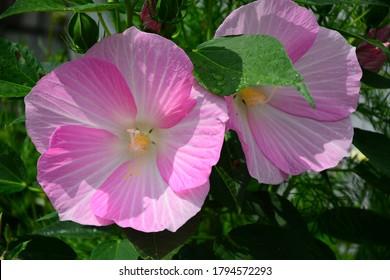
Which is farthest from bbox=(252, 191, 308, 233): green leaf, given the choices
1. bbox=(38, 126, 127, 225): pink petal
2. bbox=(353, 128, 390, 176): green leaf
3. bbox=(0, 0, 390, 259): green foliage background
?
bbox=(38, 126, 127, 225): pink petal

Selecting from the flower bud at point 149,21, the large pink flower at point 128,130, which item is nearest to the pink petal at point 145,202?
the large pink flower at point 128,130

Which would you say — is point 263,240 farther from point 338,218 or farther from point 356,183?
point 356,183

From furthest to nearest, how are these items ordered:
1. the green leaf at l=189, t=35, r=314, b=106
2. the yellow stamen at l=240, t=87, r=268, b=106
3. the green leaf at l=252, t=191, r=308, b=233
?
the green leaf at l=252, t=191, r=308, b=233
the yellow stamen at l=240, t=87, r=268, b=106
the green leaf at l=189, t=35, r=314, b=106

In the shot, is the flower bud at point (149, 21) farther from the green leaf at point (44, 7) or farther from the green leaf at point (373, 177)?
the green leaf at point (373, 177)

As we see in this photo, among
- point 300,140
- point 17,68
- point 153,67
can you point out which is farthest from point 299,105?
point 17,68

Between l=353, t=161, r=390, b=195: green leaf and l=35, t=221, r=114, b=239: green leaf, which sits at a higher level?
l=353, t=161, r=390, b=195: green leaf

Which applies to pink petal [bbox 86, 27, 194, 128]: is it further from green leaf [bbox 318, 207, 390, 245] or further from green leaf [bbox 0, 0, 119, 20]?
green leaf [bbox 318, 207, 390, 245]
